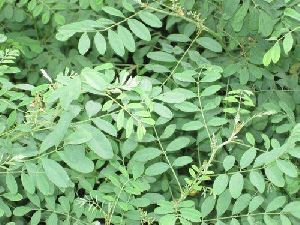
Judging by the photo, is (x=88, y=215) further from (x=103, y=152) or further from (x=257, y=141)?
(x=257, y=141)

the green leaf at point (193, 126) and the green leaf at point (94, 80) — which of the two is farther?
the green leaf at point (193, 126)

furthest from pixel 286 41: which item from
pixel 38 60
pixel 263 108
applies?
pixel 38 60

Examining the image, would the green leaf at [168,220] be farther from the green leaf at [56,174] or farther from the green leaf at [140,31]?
the green leaf at [140,31]

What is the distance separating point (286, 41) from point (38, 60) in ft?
4.86

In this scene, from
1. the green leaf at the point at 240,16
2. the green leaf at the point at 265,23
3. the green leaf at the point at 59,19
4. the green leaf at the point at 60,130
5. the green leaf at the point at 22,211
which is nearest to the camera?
the green leaf at the point at 60,130

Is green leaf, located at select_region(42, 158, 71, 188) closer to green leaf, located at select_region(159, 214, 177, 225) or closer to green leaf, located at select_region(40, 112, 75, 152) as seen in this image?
green leaf, located at select_region(40, 112, 75, 152)

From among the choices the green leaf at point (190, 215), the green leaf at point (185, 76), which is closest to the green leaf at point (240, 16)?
the green leaf at point (185, 76)

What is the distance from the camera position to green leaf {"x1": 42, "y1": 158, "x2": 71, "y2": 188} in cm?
155

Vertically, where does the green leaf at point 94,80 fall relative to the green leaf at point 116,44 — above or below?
above

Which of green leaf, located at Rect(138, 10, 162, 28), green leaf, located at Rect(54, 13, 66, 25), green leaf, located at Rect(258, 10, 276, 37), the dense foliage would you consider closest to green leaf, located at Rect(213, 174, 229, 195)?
the dense foliage

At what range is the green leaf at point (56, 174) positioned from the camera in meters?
1.55

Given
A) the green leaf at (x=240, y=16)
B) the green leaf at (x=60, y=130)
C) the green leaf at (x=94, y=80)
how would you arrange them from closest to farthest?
1. the green leaf at (x=94, y=80)
2. the green leaf at (x=60, y=130)
3. the green leaf at (x=240, y=16)

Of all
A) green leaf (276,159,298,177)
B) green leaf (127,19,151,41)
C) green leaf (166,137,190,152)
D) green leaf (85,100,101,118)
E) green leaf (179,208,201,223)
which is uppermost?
green leaf (127,19,151,41)

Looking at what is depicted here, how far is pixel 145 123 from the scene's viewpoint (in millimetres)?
1734
